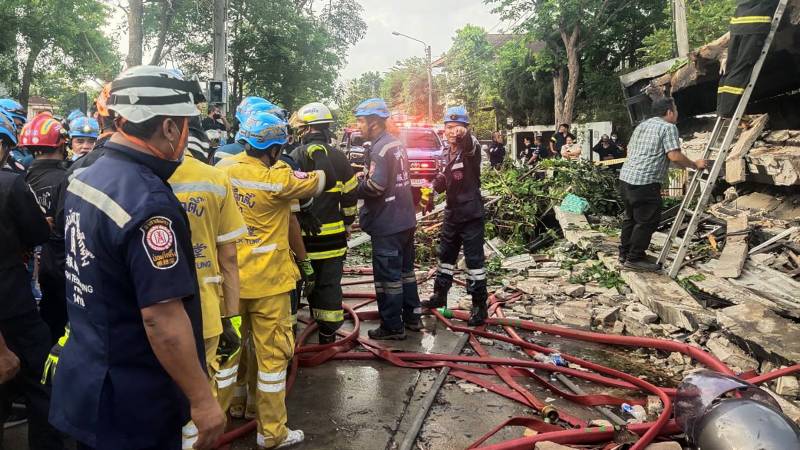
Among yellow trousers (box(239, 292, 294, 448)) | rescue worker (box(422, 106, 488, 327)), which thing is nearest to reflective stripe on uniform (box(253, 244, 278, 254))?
yellow trousers (box(239, 292, 294, 448))

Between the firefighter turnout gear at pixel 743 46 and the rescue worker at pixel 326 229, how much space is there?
384 cm

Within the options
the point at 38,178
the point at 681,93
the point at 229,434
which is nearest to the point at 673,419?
the point at 229,434

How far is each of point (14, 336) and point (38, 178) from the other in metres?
1.07

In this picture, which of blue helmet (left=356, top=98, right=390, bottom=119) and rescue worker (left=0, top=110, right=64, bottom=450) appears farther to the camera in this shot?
blue helmet (left=356, top=98, right=390, bottom=119)

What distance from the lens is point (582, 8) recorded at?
21.0m

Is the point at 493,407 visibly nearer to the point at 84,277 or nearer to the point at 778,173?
the point at 84,277

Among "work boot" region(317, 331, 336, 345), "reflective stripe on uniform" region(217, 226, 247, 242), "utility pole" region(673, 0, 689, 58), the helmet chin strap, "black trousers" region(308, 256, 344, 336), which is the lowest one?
"work boot" region(317, 331, 336, 345)

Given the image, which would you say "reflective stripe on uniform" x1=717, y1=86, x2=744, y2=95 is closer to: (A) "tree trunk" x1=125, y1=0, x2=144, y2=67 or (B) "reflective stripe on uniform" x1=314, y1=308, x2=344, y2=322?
(B) "reflective stripe on uniform" x1=314, y1=308, x2=344, y2=322

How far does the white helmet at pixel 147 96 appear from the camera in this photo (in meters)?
1.72

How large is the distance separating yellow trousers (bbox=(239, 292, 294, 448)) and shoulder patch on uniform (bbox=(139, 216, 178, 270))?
65.1 inches

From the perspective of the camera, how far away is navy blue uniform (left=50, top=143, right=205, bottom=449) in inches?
62.1

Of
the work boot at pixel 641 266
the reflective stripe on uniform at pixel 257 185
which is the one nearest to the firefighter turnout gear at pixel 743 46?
the work boot at pixel 641 266

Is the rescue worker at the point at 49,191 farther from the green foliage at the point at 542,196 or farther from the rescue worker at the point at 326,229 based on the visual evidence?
the green foliage at the point at 542,196

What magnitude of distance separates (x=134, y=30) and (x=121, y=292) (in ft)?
44.6
